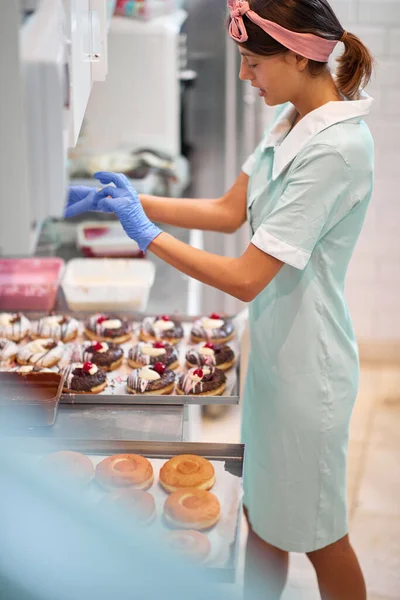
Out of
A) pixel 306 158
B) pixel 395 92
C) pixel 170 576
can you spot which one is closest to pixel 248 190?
pixel 306 158

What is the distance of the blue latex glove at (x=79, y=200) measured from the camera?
2.43 m

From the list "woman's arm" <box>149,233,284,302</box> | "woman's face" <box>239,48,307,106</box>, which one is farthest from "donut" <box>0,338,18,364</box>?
"woman's face" <box>239,48,307,106</box>

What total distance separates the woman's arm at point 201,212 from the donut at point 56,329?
1.77ft

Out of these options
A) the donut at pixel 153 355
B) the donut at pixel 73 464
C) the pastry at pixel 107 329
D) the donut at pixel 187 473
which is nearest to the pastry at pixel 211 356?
the donut at pixel 153 355

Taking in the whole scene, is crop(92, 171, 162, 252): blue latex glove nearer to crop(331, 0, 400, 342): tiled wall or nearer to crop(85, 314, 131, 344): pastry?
crop(85, 314, 131, 344): pastry

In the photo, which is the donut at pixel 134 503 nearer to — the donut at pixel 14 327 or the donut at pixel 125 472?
the donut at pixel 125 472

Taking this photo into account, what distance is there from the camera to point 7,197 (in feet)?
3.73

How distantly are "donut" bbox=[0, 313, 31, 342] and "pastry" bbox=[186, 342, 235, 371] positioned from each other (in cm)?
59

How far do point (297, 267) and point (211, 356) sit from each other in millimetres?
709

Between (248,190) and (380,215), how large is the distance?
2217 mm

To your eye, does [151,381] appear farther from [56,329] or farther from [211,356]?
[56,329]

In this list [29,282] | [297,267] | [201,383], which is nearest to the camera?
[297,267]

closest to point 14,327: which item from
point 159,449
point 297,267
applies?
point 159,449

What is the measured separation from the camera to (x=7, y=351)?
2.54 metres
